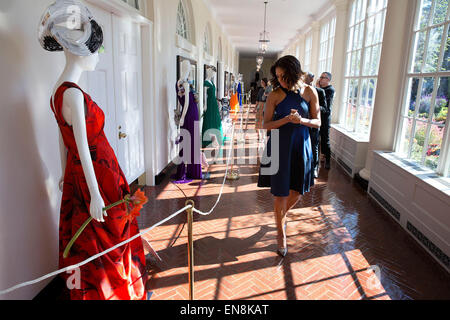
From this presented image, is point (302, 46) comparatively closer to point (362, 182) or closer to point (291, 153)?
point (362, 182)

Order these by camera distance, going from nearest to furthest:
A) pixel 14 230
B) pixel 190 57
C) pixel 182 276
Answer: pixel 14 230
pixel 182 276
pixel 190 57

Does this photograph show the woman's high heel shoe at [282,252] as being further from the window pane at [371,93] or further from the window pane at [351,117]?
the window pane at [351,117]

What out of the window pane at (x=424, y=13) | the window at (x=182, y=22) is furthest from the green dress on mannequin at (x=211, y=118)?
the window pane at (x=424, y=13)

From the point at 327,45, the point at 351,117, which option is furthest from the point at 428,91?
the point at 327,45

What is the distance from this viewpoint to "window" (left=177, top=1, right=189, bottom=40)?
669cm

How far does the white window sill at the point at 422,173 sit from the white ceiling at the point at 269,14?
6.13 metres

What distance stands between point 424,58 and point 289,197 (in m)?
2.65

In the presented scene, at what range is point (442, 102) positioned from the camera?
11.7 ft

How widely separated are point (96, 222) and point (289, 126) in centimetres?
178

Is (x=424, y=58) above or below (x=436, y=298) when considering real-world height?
above

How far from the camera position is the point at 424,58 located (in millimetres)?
3992
